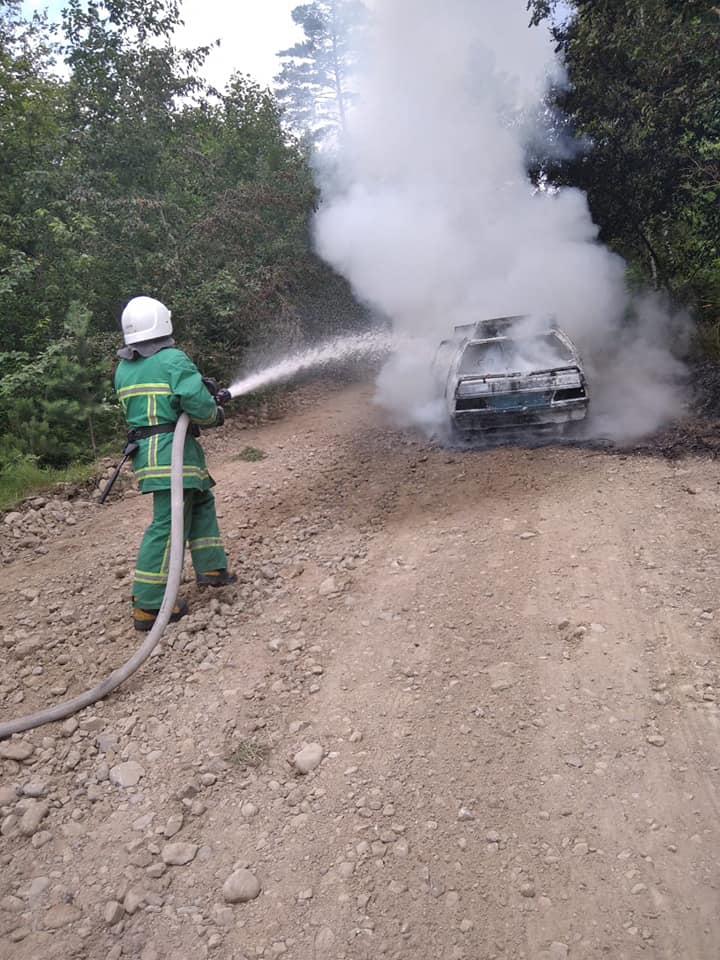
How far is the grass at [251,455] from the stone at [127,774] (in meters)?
5.07

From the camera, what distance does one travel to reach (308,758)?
3.12 meters

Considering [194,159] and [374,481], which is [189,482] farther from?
[194,159]

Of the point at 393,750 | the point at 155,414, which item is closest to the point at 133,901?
the point at 393,750

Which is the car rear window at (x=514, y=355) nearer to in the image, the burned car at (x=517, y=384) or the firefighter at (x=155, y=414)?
the burned car at (x=517, y=384)

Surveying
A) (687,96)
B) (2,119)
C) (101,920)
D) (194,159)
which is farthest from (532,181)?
(101,920)

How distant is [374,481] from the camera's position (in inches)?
267

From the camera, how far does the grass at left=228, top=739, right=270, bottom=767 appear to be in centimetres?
315

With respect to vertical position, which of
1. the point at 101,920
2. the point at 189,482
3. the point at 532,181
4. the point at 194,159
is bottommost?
the point at 101,920

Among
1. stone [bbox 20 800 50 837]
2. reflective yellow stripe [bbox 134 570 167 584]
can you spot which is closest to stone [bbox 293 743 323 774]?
stone [bbox 20 800 50 837]

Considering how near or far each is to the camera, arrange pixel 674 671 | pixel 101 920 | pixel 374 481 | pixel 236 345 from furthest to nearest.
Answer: pixel 236 345 → pixel 374 481 → pixel 674 671 → pixel 101 920

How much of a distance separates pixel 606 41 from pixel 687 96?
1.50 m

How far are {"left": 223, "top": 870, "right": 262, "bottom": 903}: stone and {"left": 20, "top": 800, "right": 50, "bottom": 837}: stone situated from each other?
3.28ft

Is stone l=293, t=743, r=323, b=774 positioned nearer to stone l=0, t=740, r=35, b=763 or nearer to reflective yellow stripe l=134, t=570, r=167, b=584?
stone l=0, t=740, r=35, b=763

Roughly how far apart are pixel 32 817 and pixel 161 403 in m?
2.49
